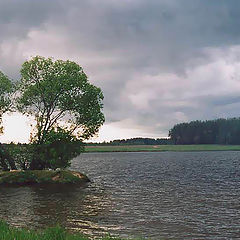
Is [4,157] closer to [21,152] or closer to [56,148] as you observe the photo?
[21,152]

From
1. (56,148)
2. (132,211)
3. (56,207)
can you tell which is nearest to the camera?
(132,211)

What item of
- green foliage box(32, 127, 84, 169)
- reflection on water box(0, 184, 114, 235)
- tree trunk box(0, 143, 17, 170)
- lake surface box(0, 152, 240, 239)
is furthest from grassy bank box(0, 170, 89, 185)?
lake surface box(0, 152, 240, 239)

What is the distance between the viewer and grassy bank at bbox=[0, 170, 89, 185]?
1641 inches

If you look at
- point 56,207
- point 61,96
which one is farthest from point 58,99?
point 56,207

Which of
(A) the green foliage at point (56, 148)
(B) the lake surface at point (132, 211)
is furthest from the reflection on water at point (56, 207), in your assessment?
(A) the green foliage at point (56, 148)

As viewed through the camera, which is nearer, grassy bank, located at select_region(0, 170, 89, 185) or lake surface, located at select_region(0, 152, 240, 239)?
lake surface, located at select_region(0, 152, 240, 239)

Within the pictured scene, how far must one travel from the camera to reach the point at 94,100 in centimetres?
4700

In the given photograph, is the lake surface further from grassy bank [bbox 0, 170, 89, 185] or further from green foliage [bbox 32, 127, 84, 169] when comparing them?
green foliage [bbox 32, 127, 84, 169]

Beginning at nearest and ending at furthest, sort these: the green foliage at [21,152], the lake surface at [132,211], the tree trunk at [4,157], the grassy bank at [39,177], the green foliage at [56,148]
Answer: the lake surface at [132,211] → the grassy bank at [39,177] → the green foliage at [56,148] → the green foliage at [21,152] → the tree trunk at [4,157]

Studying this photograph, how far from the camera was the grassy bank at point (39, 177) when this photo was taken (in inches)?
1641

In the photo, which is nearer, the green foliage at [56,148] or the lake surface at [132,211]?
the lake surface at [132,211]

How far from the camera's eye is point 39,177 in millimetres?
42375

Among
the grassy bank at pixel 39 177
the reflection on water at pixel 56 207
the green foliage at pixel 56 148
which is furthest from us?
the green foliage at pixel 56 148

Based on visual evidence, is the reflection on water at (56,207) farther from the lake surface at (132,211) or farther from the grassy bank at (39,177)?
the grassy bank at (39,177)
